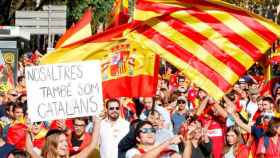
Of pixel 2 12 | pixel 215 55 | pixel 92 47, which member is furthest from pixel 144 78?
pixel 2 12

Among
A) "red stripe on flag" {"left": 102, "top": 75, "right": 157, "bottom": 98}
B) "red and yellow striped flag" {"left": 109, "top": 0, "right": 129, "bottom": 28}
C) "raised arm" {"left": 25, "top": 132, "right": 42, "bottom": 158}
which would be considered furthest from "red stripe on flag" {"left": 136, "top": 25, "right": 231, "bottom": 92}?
"red and yellow striped flag" {"left": 109, "top": 0, "right": 129, "bottom": 28}

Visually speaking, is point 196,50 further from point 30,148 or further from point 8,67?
point 8,67

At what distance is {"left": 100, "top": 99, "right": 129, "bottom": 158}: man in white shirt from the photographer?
10.1m

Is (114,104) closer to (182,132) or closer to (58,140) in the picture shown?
(182,132)

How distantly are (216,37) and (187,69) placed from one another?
1.72 feet

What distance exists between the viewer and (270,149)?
35.1 feet

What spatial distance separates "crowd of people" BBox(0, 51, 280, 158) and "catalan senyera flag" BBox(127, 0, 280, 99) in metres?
0.68

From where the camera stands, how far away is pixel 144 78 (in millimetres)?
11688

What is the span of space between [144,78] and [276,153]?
2.00 m

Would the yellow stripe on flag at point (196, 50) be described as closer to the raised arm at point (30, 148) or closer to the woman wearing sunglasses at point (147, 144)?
the woman wearing sunglasses at point (147, 144)

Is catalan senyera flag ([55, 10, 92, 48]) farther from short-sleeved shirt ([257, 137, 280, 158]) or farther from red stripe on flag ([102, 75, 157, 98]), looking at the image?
short-sleeved shirt ([257, 137, 280, 158])

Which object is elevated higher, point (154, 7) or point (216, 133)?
point (154, 7)

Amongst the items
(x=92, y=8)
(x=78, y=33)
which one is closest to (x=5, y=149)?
(x=78, y=33)

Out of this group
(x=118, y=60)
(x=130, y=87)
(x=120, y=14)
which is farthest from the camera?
(x=120, y=14)
